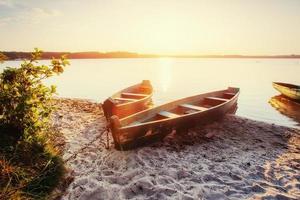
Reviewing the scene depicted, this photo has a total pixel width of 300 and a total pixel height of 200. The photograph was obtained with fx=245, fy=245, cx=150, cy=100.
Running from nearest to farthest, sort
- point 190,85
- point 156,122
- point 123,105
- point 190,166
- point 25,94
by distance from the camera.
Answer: point 25,94 < point 190,166 < point 156,122 < point 123,105 < point 190,85

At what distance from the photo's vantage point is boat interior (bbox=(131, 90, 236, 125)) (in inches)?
334

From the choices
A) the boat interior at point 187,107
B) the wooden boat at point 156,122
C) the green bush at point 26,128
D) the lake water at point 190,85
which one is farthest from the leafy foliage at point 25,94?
the lake water at point 190,85

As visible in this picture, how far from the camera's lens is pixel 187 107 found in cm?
972

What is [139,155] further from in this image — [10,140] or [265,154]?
[265,154]

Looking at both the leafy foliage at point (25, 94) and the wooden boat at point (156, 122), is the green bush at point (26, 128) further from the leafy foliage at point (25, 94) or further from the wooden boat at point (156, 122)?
the wooden boat at point (156, 122)

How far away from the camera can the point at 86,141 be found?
7.63m

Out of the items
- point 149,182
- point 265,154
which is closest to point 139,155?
point 149,182

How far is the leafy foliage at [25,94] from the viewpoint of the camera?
14.4 feet

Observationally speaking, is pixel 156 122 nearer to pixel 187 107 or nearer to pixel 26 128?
pixel 187 107

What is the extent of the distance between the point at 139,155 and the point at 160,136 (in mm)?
1102

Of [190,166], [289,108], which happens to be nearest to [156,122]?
[190,166]

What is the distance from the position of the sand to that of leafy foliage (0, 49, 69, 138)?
0.67 m

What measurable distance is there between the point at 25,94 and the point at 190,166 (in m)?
3.94

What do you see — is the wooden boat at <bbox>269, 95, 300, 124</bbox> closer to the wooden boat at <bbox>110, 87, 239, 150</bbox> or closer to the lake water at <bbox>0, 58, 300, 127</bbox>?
the lake water at <bbox>0, 58, 300, 127</bbox>
